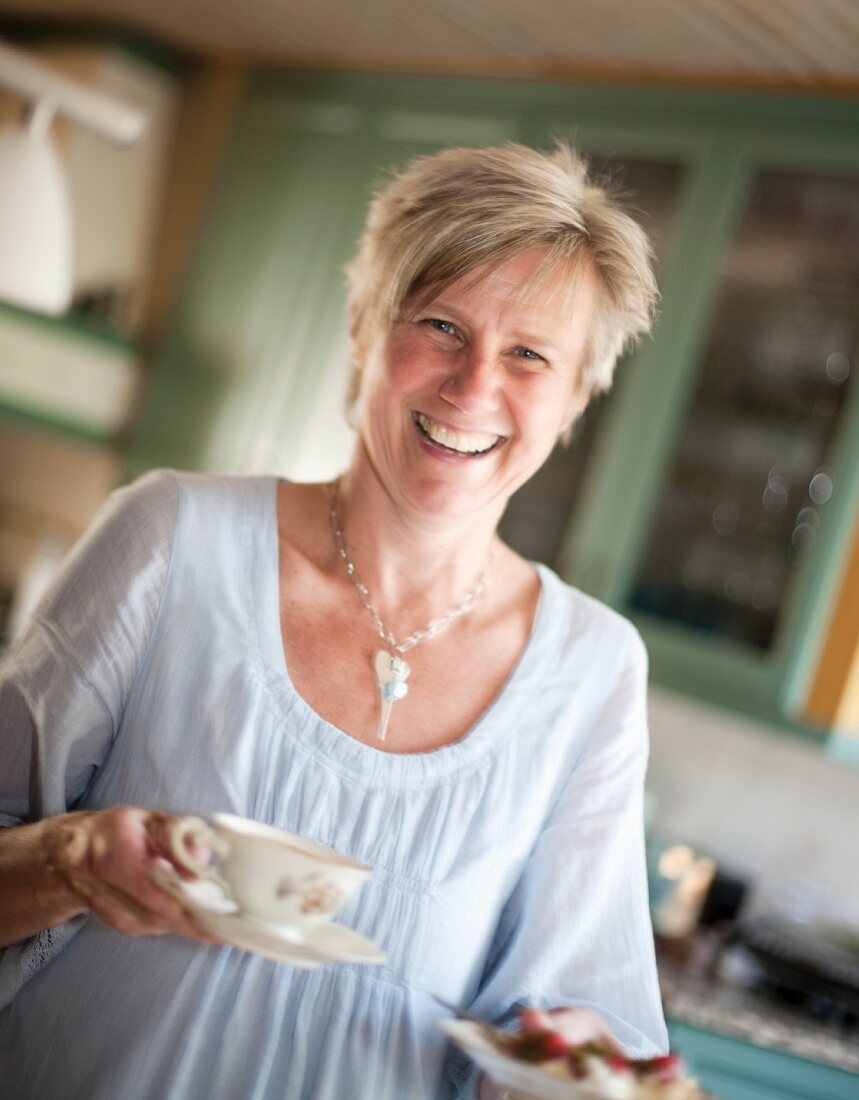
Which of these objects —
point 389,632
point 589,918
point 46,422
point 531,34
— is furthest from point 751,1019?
point 46,422

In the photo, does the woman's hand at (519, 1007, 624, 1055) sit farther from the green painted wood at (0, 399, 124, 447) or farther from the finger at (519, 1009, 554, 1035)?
the green painted wood at (0, 399, 124, 447)

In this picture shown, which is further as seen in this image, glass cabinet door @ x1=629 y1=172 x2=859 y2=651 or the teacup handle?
glass cabinet door @ x1=629 y1=172 x2=859 y2=651

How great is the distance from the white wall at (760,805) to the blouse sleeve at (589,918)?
1597 millimetres

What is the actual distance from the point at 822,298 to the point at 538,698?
1718mm

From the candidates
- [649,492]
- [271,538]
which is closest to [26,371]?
[649,492]

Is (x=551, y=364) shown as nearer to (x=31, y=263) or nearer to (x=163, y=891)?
(x=163, y=891)

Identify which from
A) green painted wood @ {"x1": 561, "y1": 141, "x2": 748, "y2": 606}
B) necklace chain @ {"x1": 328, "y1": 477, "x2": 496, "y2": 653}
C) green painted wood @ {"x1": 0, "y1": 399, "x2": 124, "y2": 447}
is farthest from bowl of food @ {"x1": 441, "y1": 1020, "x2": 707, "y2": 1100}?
green painted wood @ {"x1": 0, "y1": 399, "x2": 124, "y2": 447}

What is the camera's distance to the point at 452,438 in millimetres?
1274

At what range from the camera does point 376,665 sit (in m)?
1.29

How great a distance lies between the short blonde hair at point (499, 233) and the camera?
1.24 metres

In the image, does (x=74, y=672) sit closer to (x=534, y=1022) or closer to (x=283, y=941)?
(x=283, y=941)

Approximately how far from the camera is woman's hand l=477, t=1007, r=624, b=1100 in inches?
42.6

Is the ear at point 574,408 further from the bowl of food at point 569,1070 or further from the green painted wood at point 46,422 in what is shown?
the green painted wood at point 46,422

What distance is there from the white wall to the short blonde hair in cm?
170
